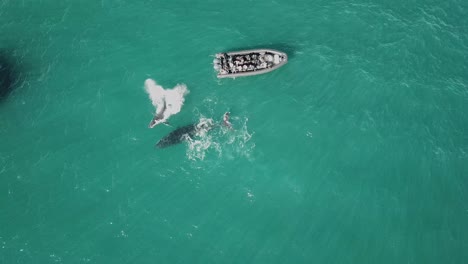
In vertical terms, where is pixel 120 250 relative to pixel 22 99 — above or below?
below

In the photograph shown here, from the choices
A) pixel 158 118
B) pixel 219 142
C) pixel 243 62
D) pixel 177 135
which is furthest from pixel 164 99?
pixel 243 62

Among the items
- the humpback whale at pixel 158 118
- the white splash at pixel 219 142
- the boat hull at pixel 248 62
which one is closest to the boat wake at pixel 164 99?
the humpback whale at pixel 158 118

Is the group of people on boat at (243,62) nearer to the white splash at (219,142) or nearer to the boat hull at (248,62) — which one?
the boat hull at (248,62)

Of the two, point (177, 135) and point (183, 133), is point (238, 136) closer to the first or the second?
point (183, 133)

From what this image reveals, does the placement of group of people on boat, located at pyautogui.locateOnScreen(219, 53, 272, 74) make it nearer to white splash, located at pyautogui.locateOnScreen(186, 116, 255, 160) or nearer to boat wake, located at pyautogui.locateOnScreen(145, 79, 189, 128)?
boat wake, located at pyautogui.locateOnScreen(145, 79, 189, 128)

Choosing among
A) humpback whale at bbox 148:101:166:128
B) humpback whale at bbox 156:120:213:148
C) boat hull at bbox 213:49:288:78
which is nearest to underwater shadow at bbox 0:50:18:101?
humpback whale at bbox 148:101:166:128

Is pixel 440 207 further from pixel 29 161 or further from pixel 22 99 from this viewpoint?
pixel 22 99

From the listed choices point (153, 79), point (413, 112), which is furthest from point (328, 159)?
point (153, 79)
